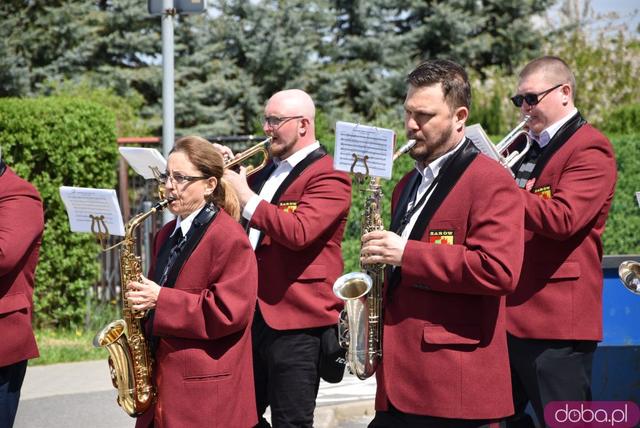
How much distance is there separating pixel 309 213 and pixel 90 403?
3.68m

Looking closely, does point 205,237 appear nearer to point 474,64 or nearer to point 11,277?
point 11,277

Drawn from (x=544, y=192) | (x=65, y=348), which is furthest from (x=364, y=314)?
(x=65, y=348)

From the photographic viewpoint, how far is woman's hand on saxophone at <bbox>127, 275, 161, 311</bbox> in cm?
434

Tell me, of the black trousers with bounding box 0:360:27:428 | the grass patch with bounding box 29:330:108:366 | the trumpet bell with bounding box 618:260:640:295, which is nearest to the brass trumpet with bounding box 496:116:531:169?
the trumpet bell with bounding box 618:260:640:295

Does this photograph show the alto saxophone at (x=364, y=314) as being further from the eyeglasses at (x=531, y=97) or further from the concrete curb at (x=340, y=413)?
the concrete curb at (x=340, y=413)

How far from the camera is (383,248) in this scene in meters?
4.08

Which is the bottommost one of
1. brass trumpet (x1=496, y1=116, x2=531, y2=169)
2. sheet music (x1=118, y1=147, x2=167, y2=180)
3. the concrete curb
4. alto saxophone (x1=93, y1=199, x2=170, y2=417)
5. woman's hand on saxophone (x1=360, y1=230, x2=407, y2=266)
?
the concrete curb

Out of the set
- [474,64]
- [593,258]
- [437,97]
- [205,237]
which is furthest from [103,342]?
[474,64]

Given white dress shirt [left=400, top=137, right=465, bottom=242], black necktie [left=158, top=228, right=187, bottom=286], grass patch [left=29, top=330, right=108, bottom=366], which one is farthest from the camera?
grass patch [left=29, top=330, right=108, bottom=366]

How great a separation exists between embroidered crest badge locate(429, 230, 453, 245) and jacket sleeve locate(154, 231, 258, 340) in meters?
0.80

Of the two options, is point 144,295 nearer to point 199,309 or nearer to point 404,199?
point 199,309

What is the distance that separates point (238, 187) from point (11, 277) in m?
1.15

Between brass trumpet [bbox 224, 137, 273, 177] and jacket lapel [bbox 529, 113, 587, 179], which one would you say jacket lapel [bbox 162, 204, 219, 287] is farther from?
jacket lapel [bbox 529, 113, 587, 179]

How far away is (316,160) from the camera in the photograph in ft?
18.8
